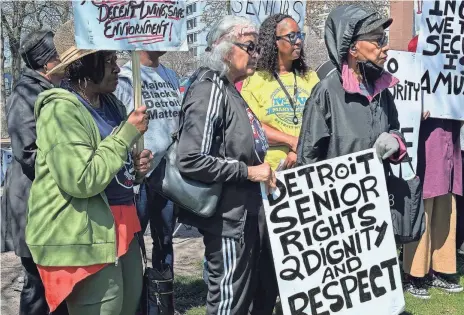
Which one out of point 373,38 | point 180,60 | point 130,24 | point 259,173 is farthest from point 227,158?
point 180,60

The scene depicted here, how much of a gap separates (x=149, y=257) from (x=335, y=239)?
303 centimetres

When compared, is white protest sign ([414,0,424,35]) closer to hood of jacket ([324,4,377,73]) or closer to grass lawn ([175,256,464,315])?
hood of jacket ([324,4,377,73])

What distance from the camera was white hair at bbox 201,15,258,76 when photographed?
3156 millimetres

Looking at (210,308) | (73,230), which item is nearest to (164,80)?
(210,308)

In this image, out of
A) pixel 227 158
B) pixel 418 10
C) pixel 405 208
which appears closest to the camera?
pixel 227 158

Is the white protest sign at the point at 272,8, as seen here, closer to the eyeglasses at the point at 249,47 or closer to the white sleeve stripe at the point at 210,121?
the eyeglasses at the point at 249,47

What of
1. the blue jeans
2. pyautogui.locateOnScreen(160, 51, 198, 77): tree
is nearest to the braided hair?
the blue jeans

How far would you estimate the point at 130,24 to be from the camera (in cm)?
264

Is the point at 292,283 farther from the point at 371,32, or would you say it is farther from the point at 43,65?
the point at 43,65

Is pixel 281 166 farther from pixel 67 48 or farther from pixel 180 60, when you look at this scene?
pixel 180 60

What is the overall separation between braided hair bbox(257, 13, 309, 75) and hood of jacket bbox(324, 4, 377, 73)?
899 millimetres

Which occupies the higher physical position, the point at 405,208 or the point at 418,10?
the point at 418,10

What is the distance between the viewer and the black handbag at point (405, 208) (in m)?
3.46

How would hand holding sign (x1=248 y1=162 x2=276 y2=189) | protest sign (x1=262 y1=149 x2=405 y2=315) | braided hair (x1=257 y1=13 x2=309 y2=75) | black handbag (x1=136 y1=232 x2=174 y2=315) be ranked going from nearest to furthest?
black handbag (x1=136 y1=232 x2=174 y2=315), hand holding sign (x1=248 y1=162 x2=276 y2=189), protest sign (x1=262 y1=149 x2=405 y2=315), braided hair (x1=257 y1=13 x2=309 y2=75)
